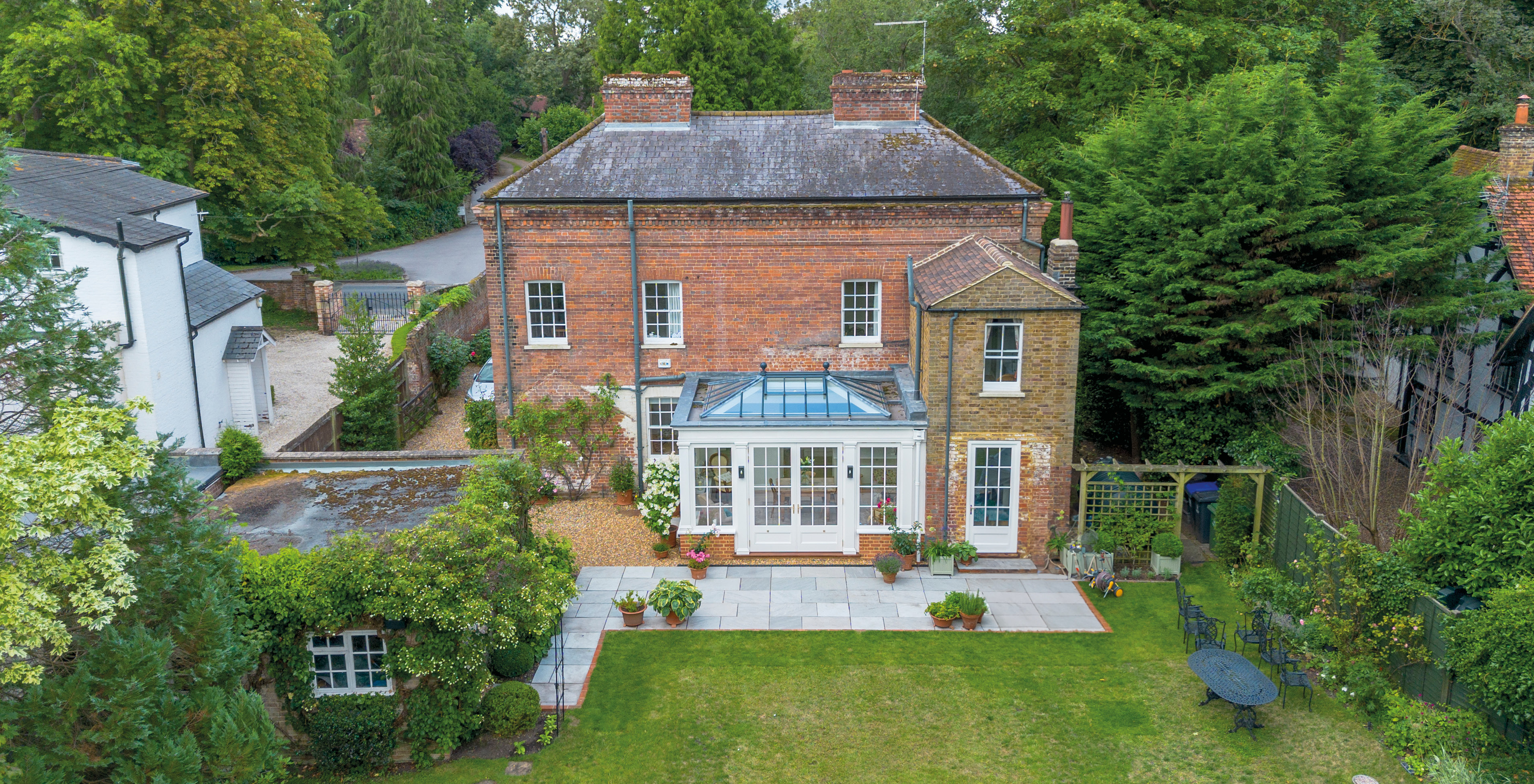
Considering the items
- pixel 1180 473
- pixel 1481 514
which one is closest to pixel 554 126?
pixel 1180 473

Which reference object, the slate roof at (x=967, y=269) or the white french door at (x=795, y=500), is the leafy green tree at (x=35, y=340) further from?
the slate roof at (x=967, y=269)

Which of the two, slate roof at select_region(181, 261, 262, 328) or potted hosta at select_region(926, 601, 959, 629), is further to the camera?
slate roof at select_region(181, 261, 262, 328)

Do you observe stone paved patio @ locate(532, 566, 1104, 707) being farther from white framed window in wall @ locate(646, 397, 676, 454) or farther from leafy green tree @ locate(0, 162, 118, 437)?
leafy green tree @ locate(0, 162, 118, 437)

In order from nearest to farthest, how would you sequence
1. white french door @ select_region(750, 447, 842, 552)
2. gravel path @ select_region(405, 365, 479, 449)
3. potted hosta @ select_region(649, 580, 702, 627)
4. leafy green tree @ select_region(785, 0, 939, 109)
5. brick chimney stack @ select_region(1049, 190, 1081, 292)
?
potted hosta @ select_region(649, 580, 702, 627)
white french door @ select_region(750, 447, 842, 552)
brick chimney stack @ select_region(1049, 190, 1081, 292)
gravel path @ select_region(405, 365, 479, 449)
leafy green tree @ select_region(785, 0, 939, 109)

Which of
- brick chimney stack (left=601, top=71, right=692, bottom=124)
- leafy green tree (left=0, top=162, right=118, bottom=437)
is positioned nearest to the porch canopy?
brick chimney stack (left=601, top=71, right=692, bottom=124)

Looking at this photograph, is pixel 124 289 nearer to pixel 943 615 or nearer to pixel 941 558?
pixel 941 558

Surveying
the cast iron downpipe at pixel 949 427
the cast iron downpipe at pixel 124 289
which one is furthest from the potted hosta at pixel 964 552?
the cast iron downpipe at pixel 124 289

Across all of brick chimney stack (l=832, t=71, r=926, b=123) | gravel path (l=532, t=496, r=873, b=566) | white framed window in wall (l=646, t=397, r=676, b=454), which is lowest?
gravel path (l=532, t=496, r=873, b=566)
